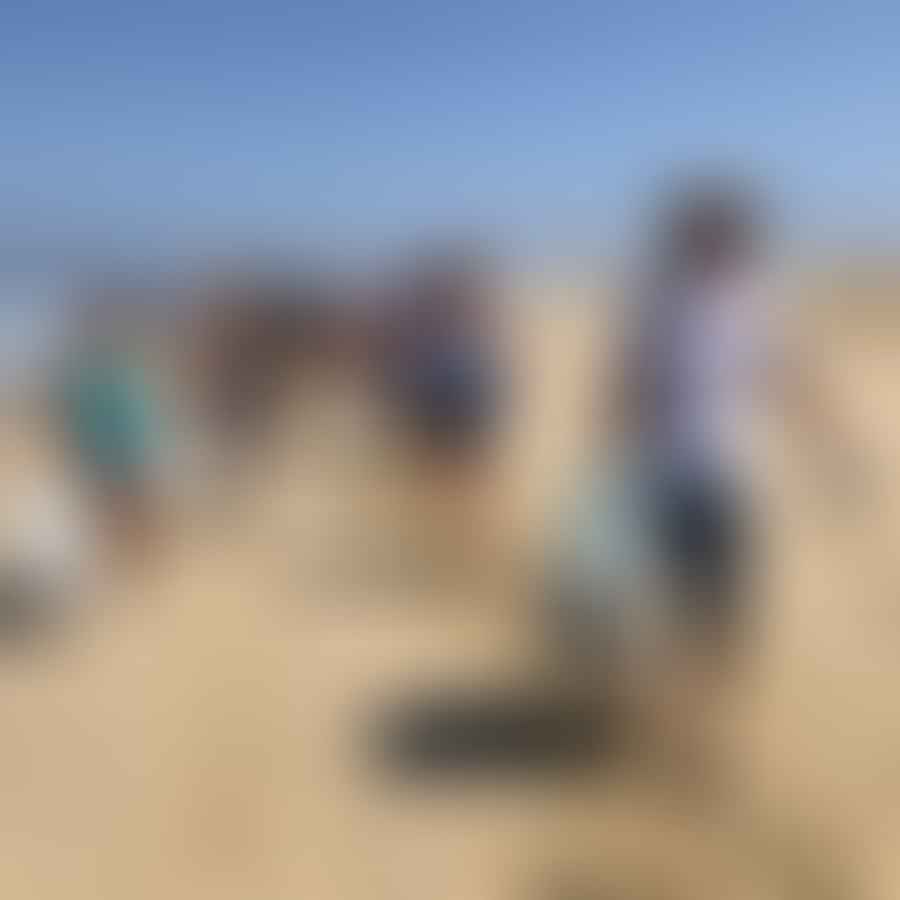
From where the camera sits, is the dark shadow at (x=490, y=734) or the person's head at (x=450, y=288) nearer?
the dark shadow at (x=490, y=734)

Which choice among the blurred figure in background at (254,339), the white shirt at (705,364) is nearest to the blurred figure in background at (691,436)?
the white shirt at (705,364)

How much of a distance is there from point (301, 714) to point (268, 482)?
0.60 meters

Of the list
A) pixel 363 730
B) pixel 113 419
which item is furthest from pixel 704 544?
pixel 113 419

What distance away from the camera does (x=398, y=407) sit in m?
1.97

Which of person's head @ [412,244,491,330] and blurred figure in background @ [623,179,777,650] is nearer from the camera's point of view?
blurred figure in background @ [623,179,777,650]

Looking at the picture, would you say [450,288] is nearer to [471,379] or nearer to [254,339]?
[471,379]

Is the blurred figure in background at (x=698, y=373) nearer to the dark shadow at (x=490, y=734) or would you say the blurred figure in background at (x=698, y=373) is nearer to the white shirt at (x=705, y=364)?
the white shirt at (x=705, y=364)

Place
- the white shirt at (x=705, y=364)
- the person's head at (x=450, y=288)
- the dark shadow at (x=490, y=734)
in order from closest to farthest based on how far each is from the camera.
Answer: the white shirt at (x=705, y=364) → the dark shadow at (x=490, y=734) → the person's head at (x=450, y=288)

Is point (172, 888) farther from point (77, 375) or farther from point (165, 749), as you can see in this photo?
point (77, 375)

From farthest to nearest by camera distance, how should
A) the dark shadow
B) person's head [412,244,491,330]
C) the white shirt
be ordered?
person's head [412,244,491,330] < the dark shadow < the white shirt

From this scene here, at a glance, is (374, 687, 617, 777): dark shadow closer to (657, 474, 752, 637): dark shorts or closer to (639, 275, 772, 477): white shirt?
(657, 474, 752, 637): dark shorts

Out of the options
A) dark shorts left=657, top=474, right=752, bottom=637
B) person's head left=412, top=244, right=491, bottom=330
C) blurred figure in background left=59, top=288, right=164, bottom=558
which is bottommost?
dark shorts left=657, top=474, right=752, bottom=637

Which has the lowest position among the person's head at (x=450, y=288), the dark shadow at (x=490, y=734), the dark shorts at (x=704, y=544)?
the dark shadow at (x=490, y=734)

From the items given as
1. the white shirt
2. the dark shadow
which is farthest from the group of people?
the dark shadow
